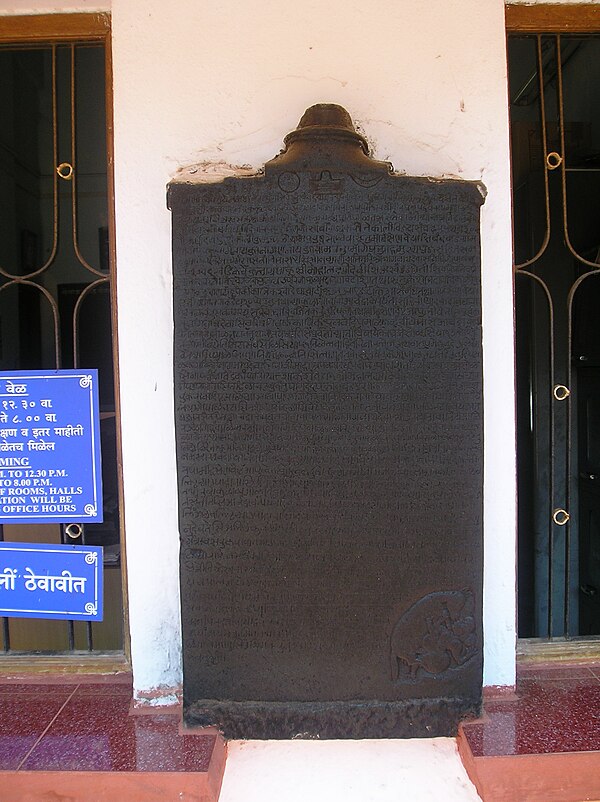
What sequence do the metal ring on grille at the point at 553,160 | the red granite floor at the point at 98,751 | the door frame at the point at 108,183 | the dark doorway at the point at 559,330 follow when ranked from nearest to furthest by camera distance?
1. the red granite floor at the point at 98,751
2. the door frame at the point at 108,183
3. the metal ring on grille at the point at 553,160
4. the dark doorway at the point at 559,330

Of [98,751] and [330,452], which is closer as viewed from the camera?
[98,751]

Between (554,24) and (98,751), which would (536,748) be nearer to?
(98,751)

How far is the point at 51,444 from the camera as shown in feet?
7.22

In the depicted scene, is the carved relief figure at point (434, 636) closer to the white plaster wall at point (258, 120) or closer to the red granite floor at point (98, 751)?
the white plaster wall at point (258, 120)

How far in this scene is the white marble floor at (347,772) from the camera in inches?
69.6

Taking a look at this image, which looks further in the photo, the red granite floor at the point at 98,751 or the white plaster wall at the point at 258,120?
the white plaster wall at the point at 258,120

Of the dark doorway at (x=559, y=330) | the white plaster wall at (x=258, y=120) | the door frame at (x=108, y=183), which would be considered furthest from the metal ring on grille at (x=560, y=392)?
the door frame at (x=108, y=183)

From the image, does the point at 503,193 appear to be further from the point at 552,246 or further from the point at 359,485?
the point at 552,246

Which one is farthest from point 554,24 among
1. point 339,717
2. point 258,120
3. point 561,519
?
point 339,717

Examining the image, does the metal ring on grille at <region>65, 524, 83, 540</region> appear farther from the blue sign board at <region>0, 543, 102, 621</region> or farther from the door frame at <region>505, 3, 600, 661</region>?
the door frame at <region>505, 3, 600, 661</region>

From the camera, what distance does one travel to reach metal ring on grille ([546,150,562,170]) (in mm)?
2236

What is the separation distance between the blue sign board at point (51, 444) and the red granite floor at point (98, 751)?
656 mm

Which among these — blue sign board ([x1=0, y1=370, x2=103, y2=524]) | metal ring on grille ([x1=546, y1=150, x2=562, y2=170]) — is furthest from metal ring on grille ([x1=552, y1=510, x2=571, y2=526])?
blue sign board ([x1=0, y1=370, x2=103, y2=524])

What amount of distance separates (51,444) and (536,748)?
1.94 meters
